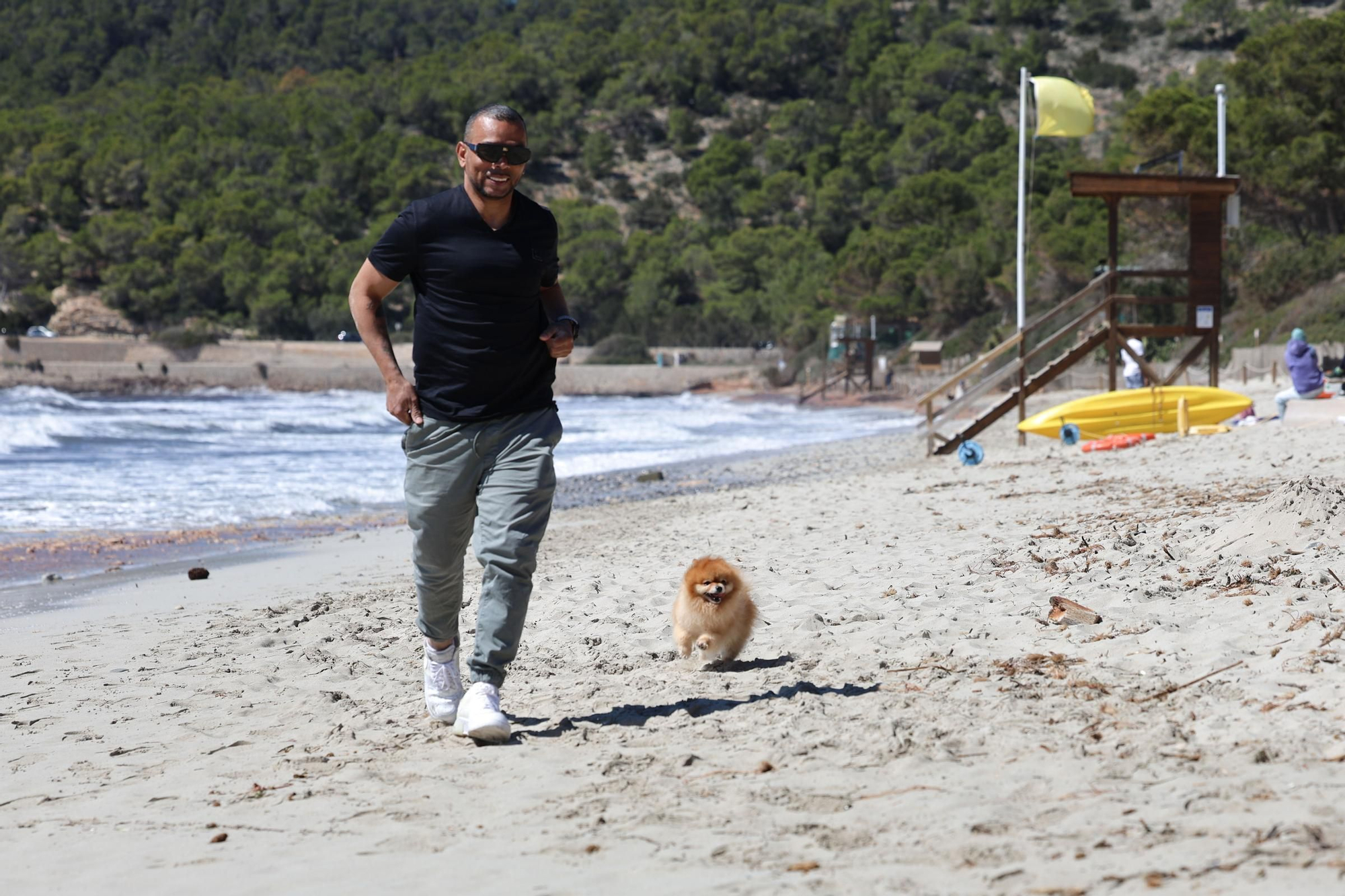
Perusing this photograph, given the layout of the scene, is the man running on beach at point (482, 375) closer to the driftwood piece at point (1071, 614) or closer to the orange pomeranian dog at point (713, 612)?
the orange pomeranian dog at point (713, 612)

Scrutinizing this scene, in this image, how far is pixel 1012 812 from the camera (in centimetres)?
289

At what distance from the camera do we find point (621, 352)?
68500 mm

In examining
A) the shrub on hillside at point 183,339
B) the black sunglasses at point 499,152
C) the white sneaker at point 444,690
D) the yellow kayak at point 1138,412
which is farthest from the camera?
the shrub on hillside at point 183,339

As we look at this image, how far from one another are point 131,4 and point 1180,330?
597ft

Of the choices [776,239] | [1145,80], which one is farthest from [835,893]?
[1145,80]

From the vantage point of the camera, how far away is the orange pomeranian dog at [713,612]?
4.55 m

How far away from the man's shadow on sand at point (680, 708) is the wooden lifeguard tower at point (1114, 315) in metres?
10.3

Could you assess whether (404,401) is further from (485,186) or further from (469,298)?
(485,186)

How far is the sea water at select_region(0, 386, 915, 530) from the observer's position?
1261 centimetres

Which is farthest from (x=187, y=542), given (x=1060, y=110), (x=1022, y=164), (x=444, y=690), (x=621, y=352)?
(x=621, y=352)

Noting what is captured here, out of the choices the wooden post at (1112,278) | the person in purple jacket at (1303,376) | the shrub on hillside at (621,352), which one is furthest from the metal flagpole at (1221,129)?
the shrub on hillside at (621,352)

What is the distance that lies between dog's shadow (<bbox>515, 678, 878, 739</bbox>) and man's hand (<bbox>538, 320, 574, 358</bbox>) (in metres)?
1.05

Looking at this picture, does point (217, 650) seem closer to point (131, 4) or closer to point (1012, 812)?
point (1012, 812)

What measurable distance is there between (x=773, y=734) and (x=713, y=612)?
2.96 ft
